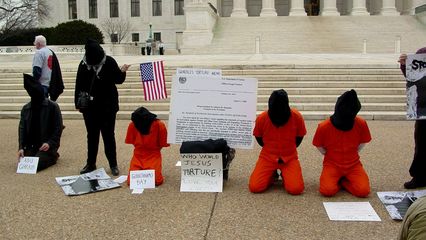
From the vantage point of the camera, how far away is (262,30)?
38812 millimetres

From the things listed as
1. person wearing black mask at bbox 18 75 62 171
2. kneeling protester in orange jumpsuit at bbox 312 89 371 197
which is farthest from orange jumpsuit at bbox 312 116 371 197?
person wearing black mask at bbox 18 75 62 171

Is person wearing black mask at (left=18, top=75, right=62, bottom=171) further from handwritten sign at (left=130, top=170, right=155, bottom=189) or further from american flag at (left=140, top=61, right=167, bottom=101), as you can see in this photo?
handwritten sign at (left=130, top=170, right=155, bottom=189)

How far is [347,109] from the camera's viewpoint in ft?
18.3

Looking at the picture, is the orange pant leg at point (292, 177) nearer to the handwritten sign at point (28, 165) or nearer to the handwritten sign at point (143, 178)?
the handwritten sign at point (143, 178)

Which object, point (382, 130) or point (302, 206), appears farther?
point (382, 130)

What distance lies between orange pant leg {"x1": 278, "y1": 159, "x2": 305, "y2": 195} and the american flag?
209 centimetres

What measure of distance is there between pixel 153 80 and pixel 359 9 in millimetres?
42631

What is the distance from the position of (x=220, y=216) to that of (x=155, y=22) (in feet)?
193

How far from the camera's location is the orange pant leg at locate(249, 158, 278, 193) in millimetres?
5875

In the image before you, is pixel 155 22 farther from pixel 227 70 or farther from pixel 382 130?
pixel 382 130

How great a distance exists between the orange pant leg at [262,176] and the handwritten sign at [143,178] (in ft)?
4.05

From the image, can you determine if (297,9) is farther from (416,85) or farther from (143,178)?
(143,178)

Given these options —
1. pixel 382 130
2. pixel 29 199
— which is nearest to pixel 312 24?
pixel 382 130

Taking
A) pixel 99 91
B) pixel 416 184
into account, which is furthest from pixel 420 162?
pixel 99 91
